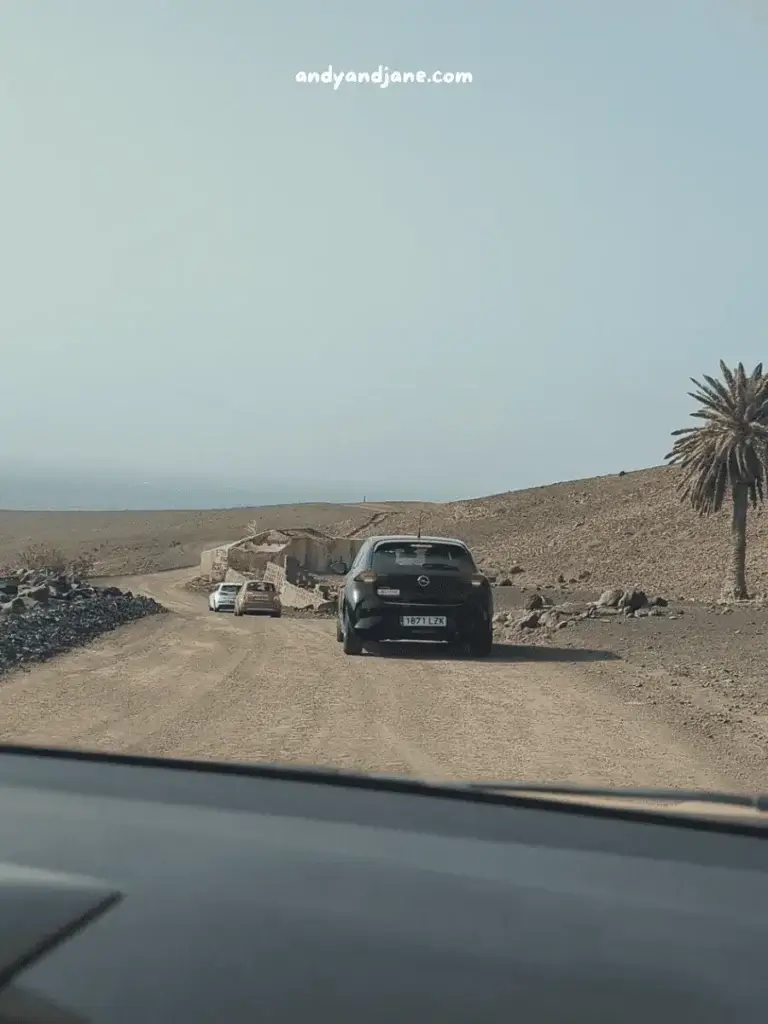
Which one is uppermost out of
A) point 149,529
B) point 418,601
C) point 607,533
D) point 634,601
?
point 607,533

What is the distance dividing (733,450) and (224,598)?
63.8 feet

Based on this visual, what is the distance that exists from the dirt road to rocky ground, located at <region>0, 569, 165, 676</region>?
564 mm

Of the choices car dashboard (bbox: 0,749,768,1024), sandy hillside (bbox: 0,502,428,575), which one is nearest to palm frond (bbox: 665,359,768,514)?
car dashboard (bbox: 0,749,768,1024)

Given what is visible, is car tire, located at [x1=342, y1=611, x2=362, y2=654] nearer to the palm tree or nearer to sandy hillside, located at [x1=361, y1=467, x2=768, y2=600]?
the palm tree

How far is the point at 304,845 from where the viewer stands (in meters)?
2.77

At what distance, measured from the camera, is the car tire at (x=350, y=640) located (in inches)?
630

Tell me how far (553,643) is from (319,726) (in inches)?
393

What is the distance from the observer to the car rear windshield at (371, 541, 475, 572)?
51.9 ft

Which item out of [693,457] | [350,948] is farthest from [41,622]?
[693,457]

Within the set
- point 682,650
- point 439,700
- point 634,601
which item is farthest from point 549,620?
point 439,700

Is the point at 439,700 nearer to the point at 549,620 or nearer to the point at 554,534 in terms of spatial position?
the point at 549,620

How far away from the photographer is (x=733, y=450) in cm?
3844

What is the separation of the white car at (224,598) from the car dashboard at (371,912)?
3978 centimetres

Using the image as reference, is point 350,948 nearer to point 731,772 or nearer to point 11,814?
point 11,814
